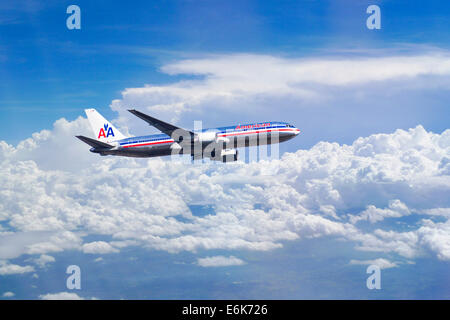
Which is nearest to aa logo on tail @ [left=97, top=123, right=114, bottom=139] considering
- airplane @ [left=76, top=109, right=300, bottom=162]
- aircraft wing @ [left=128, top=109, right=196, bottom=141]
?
airplane @ [left=76, top=109, right=300, bottom=162]

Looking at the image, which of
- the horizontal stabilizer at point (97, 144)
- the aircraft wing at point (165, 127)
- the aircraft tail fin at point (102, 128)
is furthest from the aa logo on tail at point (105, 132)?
the aircraft wing at point (165, 127)

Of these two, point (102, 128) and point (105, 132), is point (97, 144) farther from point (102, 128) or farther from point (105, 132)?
point (102, 128)

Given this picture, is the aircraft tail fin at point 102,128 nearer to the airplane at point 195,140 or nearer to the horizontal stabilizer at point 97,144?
the airplane at point 195,140

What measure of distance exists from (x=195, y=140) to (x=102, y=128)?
84.8 feet

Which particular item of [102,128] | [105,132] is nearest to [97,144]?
[105,132]

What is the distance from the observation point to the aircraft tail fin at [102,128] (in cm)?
11493

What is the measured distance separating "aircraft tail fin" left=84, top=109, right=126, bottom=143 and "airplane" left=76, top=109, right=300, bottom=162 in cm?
412

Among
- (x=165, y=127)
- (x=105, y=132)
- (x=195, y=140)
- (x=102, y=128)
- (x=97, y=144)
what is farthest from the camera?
(x=102, y=128)

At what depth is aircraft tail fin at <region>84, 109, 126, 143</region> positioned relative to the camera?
11493cm

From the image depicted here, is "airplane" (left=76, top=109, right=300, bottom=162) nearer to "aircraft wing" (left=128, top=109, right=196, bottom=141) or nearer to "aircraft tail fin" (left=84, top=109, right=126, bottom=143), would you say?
"aircraft wing" (left=128, top=109, right=196, bottom=141)

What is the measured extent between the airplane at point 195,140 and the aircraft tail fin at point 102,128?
412cm

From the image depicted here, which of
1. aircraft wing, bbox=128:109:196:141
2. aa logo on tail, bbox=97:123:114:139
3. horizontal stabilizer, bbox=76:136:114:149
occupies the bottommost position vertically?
horizontal stabilizer, bbox=76:136:114:149

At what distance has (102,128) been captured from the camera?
118125mm
